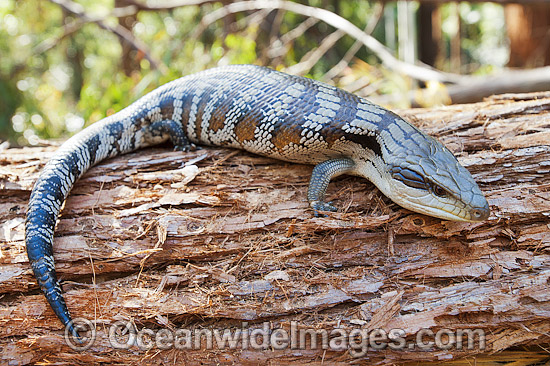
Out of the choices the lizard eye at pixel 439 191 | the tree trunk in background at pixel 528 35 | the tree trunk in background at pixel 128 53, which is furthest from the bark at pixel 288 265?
the tree trunk in background at pixel 128 53

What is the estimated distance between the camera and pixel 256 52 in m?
9.75

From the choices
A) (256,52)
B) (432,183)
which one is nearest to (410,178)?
(432,183)

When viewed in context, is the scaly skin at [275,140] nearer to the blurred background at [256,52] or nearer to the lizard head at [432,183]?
the lizard head at [432,183]

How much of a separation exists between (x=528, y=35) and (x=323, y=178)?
795cm

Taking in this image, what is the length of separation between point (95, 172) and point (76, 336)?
58.3 inches

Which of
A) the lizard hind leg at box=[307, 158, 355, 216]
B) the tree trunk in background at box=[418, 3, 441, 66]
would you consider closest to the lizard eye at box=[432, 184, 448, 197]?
the lizard hind leg at box=[307, 158, 355, 216]

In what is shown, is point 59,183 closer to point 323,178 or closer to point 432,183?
point 323,178

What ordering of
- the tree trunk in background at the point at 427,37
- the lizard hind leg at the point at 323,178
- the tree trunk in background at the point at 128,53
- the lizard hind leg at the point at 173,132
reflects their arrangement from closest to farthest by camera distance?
the lizard hind leg at the point at 323,178 < the lizard hind leg at the point at 173,132 < the tree trunk in background at the point at 128,53 < the tree trunk in background at the point at 427,37

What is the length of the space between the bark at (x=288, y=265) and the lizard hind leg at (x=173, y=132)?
53 cm

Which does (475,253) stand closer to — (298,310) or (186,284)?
(298,310)

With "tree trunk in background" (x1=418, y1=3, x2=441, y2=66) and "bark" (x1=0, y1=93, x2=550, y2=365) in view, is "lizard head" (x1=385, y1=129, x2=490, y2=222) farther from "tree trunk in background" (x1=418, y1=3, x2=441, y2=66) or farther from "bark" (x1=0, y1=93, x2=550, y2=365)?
"tree trunk in background" (x1=418, y1=3, x2=441, y2=66)

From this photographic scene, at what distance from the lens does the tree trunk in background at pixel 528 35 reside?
26.7ft

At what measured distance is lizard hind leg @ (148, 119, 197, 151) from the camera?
3.78m

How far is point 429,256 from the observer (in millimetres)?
2732
